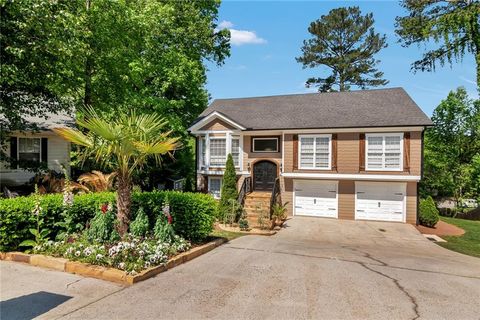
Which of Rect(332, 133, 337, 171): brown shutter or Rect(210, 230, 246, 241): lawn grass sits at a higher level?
Rect(332, 133, 337, 171): brown shutter

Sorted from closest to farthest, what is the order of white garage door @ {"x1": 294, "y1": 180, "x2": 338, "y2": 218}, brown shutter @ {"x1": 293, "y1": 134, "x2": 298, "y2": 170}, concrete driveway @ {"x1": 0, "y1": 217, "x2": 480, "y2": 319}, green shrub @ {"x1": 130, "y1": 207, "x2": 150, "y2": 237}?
concrete driveway @ {"x1": 0, "y1": 217, "x2": 480, "y2": 319} → green shrub @ {"x1": 130, "y1": 207, "x2": 150, "y2": 237} → white garage door @ {"x1": 294, "y1": 180, "x2": 338, "y2": 218} → brown shutter @ {"x1": 293, "y1": 134, "x2": 298, "y2": 170}

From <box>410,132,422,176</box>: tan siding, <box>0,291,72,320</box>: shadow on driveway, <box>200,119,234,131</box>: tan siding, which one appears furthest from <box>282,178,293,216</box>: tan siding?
<box>0,291,72,320</box>: shadow on driveway

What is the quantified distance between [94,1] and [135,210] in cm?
1103

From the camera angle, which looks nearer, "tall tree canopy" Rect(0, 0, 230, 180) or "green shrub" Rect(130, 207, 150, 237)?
"green shrub" Rect(130, 207, 150, 237)

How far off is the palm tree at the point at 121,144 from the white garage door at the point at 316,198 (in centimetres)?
1160

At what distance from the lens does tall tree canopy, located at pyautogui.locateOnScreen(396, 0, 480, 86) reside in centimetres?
1128

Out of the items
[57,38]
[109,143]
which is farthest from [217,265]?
[57,38]

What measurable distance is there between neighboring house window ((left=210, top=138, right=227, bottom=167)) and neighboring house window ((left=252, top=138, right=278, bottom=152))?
1.87 metres

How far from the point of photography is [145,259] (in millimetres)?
6242

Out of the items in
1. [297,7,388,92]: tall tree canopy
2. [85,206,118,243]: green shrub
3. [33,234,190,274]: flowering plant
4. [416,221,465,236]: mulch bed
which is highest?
[297,7,388,92]: tall tree canopy

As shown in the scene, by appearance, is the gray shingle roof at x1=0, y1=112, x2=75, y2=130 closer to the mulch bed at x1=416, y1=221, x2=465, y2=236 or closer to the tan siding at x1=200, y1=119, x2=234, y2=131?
the tan siding at x1=200, y1=119, x2=234, y2=131

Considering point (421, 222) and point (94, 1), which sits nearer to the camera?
point (94, 1)

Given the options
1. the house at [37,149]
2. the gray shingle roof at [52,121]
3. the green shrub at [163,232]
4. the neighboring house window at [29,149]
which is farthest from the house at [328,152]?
the green shrub at [163,232]

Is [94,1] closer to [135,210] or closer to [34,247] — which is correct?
[135,210]
